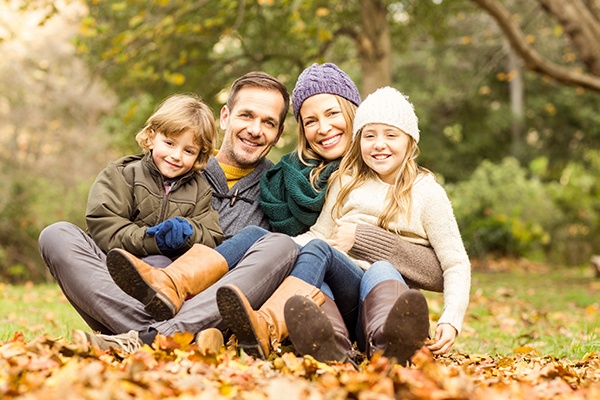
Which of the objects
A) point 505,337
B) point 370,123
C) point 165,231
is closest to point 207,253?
point 165,231

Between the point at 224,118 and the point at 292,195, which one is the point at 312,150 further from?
the point at 224,118

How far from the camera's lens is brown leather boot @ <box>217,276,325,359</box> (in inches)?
90.9

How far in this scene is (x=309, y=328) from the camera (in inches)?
90.2

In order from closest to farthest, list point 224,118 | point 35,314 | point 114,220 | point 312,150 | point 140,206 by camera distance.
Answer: point 114,220 < point 140,206 < point 312,150 < point 224,118 < point 35,314

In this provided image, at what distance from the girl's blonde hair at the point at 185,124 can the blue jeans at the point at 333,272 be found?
0.91m

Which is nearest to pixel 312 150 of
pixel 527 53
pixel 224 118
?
pixel 224 118

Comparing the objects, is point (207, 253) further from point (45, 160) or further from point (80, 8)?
point (45, 160)

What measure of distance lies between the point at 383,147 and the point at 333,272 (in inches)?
28.0

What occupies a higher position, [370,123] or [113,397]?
[370,123]

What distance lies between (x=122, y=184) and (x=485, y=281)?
8.77 m

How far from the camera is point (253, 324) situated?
93.1 inches

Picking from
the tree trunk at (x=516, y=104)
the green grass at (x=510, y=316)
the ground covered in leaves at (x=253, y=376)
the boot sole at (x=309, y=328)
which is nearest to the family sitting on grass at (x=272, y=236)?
the boot sole at (x=309, y=328)

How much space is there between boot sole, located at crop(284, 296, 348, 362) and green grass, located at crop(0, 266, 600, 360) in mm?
1391

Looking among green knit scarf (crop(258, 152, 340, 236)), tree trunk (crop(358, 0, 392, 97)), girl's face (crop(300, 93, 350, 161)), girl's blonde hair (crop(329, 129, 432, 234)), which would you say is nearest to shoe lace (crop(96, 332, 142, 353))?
green knit scarf (crop(258, 152, 340, 236))
